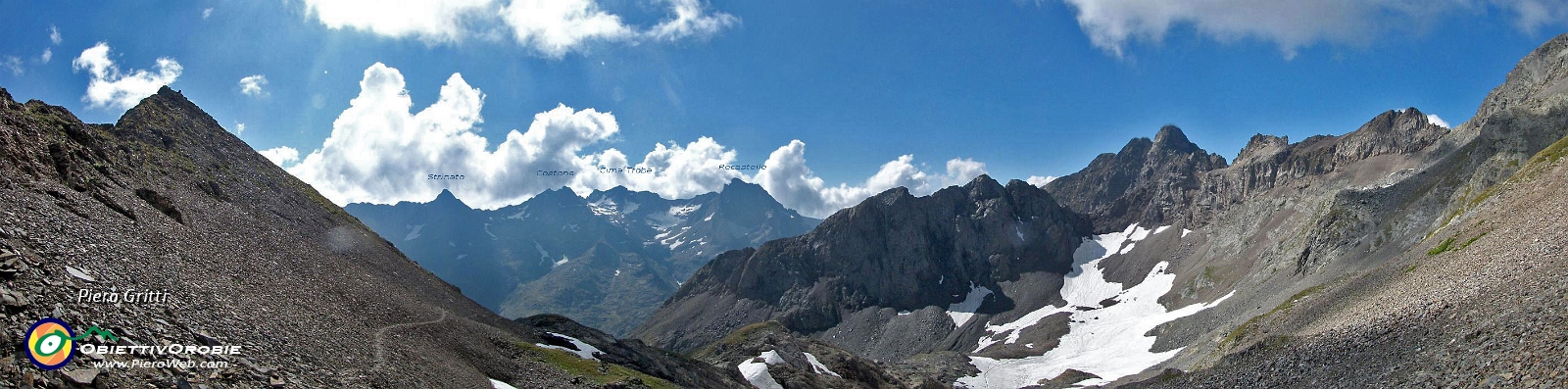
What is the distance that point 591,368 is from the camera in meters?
59.9

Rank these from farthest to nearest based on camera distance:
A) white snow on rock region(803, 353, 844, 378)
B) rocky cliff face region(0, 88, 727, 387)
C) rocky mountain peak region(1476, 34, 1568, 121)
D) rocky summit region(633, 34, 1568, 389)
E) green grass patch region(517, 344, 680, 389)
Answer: rocky mountain peak region(1476, 34, 1568, 121) → white snow on rock region(803, 353, 844, 378) → green grass patch region(517, 344, 680, 389) → rocky summit region(633, 34, 1568, 389) → rocky cliff face region(0, 88, 727, 387)

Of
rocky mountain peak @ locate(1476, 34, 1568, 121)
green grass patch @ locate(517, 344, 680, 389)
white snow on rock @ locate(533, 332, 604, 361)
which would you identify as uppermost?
rocky mountain peak @ locate(1476, 34, 1568, 121)

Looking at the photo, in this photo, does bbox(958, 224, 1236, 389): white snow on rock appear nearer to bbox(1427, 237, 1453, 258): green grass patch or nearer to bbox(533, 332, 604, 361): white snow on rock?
bbox(1427, 237, 1453, 258): green grass patch

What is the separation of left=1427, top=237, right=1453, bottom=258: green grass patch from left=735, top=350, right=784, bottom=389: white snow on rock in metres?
78.7

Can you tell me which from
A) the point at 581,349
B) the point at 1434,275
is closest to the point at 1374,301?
the point at 1434,275

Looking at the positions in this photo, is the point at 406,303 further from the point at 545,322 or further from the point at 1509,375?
the point at 1509,375

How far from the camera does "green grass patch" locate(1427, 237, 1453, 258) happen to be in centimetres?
7551

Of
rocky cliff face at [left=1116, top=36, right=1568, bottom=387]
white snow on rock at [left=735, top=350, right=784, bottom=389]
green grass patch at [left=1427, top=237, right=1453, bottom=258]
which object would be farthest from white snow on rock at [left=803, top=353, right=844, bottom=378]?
green grass patch at [left=1427, top=237, right=1453, bottom=258]

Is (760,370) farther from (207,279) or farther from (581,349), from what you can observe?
(207,279)

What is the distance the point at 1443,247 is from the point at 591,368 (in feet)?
316

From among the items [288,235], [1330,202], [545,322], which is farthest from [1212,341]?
[288,235]

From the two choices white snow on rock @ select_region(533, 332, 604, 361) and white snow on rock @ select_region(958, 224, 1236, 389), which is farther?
white snow on rock @ select_region(958, 224, 1236, 389)

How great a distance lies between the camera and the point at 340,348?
35.8m

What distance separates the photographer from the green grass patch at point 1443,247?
7551 cm
